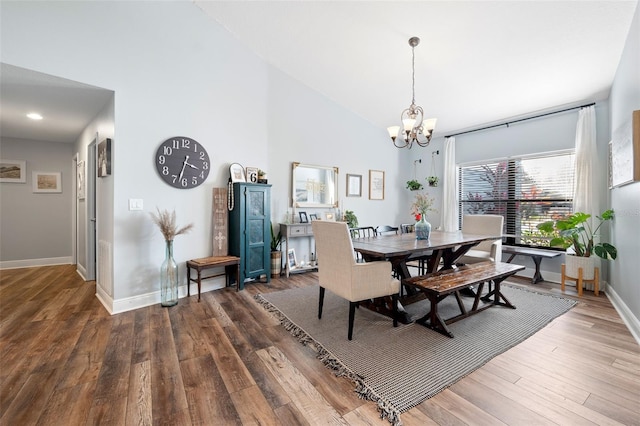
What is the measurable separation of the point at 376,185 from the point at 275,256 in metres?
2.73

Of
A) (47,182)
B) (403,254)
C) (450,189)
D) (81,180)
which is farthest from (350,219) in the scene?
(47,182)

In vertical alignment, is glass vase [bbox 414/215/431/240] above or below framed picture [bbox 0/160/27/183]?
below

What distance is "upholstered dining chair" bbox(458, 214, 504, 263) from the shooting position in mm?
3590

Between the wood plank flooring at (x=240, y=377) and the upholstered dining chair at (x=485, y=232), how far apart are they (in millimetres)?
1015

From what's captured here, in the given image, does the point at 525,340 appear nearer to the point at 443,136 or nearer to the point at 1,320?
the point at 443,136

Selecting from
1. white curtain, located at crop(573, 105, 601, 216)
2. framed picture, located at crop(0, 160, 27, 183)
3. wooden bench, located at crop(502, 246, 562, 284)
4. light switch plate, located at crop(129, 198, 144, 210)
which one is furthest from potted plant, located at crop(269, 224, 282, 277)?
framed picture, located at crop(0, 160, 27, 183)

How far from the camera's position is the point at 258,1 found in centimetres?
306

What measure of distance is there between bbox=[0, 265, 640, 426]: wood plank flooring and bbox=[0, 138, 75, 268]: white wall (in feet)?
8.81

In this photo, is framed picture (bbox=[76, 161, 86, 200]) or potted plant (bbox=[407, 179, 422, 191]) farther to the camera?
potted plant (bbox=[407, 179, 422, 191])

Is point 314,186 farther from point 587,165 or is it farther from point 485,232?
point 587,165

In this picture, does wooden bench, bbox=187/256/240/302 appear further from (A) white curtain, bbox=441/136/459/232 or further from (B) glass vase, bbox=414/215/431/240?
(A) white curtain, bbox=441/136/459/232

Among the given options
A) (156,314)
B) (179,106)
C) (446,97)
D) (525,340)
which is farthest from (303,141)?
(525,340)

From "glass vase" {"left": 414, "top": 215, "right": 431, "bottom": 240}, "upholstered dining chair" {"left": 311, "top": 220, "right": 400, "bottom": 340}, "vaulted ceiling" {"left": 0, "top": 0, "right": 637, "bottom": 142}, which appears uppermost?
"vaulted ceiling" {"left": 0, "top": 0, "right": 637, "bottom": 142}

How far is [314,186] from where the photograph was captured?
4848 millimetres
